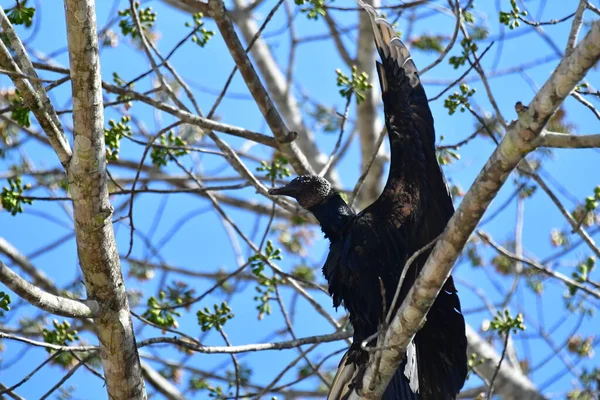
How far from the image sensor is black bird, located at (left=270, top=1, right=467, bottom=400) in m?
3.84

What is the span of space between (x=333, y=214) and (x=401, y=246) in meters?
0.52

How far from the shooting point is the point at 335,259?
4203 mm

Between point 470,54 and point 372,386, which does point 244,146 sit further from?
point 372,386

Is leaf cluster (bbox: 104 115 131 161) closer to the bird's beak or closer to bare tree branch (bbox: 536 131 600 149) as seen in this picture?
the bird's beak

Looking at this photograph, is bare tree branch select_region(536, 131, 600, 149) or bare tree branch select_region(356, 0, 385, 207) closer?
bare tree branch select_region(536, 131, 600, 149)

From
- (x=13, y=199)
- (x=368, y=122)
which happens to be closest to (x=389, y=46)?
(x=13, y=199)

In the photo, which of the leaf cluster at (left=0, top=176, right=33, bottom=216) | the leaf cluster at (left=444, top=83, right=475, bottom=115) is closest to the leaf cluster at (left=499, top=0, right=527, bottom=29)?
the leaf cluster at (left=444, top=83, right=475, bottom=115)

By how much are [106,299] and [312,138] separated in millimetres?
3731

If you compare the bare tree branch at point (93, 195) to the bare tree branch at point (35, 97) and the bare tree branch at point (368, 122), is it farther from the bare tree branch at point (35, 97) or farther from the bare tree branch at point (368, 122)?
the bare tree branch at point (368, 122)

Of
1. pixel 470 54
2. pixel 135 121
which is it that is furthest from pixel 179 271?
pixel 470 54

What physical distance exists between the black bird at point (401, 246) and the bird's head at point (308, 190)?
0.95 ft

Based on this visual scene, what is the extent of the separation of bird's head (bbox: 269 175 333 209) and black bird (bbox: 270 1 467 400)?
0.95ft

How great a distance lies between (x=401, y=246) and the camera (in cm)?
409

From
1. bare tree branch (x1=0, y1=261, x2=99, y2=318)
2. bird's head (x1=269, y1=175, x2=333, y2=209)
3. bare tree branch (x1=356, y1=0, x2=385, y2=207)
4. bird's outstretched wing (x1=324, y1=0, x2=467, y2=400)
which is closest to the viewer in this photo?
bare tree branch (x1=0, y1=261, x2=99, y2=318)
